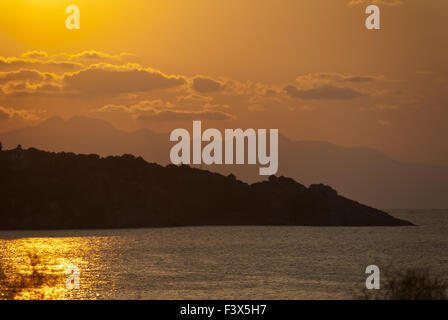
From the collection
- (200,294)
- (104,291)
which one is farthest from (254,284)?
(104,291)

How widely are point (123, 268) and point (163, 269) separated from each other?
578 cm

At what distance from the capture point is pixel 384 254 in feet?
428

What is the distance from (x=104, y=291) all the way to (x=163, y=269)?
29.0 m
